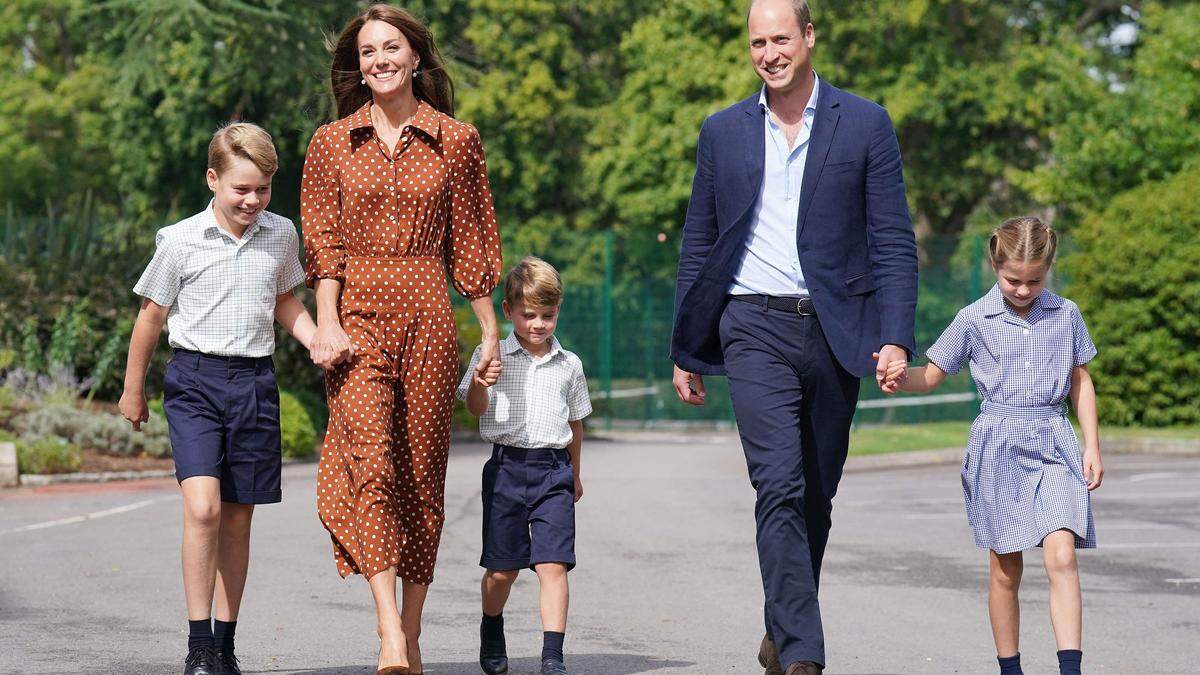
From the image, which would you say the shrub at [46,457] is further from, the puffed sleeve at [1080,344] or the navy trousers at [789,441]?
the puffed sleeve at [1080,344]

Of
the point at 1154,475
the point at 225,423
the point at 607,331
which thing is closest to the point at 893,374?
the point at 225,423

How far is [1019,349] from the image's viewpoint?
571 cm

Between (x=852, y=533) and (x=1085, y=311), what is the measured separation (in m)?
11.5

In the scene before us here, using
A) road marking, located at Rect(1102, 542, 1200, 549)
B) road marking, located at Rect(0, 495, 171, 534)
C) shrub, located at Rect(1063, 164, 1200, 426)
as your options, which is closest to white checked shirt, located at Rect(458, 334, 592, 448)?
road marking, located at Rect(1102, 542, 1200, 549)

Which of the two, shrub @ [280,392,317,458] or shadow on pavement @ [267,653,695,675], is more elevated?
shrub @ [280,392,317,458]

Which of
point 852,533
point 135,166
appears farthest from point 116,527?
point 135,166

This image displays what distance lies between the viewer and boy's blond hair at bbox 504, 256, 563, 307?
6.02 meters

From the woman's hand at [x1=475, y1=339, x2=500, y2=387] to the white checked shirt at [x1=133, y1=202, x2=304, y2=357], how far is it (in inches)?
26.8

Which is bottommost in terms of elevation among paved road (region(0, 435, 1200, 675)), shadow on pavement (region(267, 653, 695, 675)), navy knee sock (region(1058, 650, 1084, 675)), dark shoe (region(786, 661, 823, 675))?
paved road (region(0, 435, 1200, 675))

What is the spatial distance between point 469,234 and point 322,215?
466 millimetres

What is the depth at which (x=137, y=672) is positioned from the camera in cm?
600

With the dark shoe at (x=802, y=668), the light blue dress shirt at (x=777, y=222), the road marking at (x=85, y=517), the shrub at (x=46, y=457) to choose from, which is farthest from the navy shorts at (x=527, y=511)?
the shrub at (x=46, y=457)

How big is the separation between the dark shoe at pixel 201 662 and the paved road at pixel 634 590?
23.3 inches

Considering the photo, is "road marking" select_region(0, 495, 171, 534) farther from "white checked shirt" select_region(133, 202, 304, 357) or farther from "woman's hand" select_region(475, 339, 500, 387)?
"woman's hand" select_region(475, 339, 500, 387)
